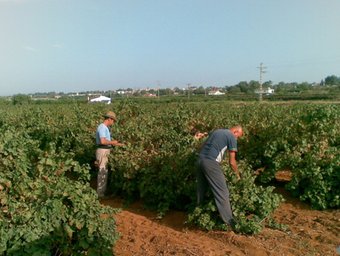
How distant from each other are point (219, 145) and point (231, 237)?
1.35 m

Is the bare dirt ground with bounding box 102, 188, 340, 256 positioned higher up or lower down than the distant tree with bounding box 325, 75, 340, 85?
lower down

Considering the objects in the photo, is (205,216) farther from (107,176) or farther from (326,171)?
(107,176)

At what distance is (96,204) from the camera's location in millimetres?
4426

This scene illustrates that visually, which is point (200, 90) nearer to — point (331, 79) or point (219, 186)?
point (331, 79)

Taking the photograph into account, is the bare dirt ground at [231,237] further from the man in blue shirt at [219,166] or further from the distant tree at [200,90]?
the distant tree at [200,90]

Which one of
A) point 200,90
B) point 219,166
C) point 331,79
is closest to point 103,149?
point 219,166

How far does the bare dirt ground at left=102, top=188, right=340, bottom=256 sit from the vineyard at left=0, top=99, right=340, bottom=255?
0.17m

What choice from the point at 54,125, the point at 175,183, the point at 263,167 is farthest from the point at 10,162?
the point at 54,125

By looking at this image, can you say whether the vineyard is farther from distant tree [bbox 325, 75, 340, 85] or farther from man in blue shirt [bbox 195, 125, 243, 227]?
distant tree [bbox 325, 75, 340, 85]

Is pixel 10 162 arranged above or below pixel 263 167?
above

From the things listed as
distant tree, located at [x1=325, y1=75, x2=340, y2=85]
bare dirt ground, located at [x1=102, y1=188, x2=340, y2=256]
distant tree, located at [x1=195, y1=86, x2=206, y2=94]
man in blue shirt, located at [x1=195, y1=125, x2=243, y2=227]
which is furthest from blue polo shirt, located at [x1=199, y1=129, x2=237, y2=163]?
distant tree, located at [x1=325, y1=75, x2=340, y2=85]

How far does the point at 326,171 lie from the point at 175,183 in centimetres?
267

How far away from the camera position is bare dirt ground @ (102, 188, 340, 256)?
5.03 metres

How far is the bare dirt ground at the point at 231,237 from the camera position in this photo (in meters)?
5.03
